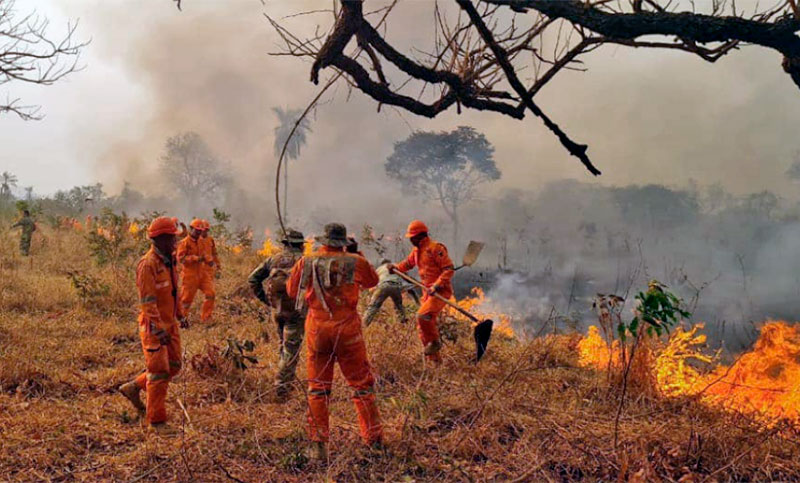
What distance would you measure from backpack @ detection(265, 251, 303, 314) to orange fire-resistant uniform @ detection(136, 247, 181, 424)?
1.26 m

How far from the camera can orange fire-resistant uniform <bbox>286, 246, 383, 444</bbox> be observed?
4094 millimetres

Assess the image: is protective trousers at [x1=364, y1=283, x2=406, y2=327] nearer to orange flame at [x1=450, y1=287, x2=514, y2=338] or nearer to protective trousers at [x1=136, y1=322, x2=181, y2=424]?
orange flame at [x1=450, y1=287, x2=514, y2=338]

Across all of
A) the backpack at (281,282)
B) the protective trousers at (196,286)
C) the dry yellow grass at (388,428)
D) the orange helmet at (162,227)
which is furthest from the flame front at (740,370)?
the protective trousers at (196,286)

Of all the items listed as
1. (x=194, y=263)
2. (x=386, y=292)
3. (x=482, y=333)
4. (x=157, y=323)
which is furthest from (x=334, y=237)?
(x=194, y=263)

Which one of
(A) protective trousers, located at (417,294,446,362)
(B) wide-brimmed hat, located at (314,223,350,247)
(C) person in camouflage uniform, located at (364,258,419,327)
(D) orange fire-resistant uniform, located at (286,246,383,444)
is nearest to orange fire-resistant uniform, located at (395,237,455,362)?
(A) protective trousers, located at (417,294,446,362)

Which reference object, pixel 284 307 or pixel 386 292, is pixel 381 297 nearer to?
pixel 386 292

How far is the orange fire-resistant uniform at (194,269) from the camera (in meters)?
8.96

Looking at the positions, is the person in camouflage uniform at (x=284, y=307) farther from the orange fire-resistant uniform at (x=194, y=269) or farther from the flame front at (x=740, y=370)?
the flame front at (x=740, y=370)

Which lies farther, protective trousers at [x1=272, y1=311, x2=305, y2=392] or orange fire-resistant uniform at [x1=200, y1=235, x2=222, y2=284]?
orange fire-resistant uniform at [x1=200, y1=235, x2=222, y2=284]

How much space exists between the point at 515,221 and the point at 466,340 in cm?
3312

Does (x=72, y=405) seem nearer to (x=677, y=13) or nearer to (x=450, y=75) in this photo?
(x=450, y=75)

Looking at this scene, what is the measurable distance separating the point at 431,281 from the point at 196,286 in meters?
4.78

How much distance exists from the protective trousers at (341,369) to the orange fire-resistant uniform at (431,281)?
104 inches

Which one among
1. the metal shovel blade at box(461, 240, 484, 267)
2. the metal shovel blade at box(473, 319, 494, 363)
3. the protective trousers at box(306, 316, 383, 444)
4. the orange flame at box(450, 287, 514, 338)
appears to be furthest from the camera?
the orange flame at box(450, 287, 514, 338)
